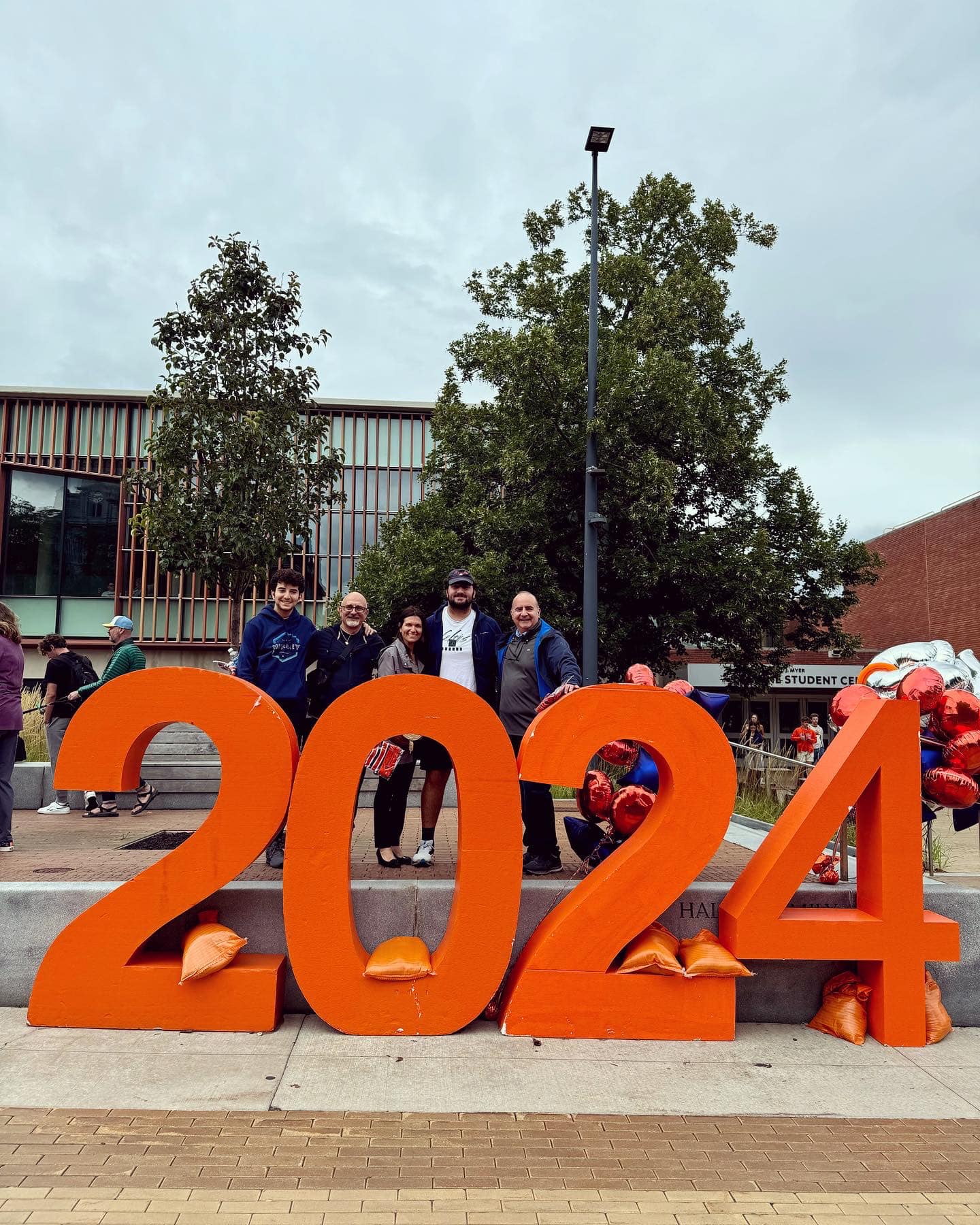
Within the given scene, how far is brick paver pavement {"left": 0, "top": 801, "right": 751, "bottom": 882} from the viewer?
530 cm

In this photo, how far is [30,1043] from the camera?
3938 mm

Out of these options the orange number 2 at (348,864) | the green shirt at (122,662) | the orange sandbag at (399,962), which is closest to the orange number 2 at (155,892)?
the orange number 2 at (348,864)

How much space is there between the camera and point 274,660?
5.31 metres

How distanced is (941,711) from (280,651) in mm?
3709

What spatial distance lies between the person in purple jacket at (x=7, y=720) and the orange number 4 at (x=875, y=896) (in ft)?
16.0

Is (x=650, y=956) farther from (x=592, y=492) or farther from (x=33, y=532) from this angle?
(x=33, y=532)

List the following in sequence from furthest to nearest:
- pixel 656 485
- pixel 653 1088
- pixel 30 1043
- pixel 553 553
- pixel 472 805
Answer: pixel 553 553 < pixel 656 485 < pixel 472 805 < pixel 30 1043 < pixel 653 1088

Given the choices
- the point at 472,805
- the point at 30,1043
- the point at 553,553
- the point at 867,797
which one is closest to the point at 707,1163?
the point at 472,805

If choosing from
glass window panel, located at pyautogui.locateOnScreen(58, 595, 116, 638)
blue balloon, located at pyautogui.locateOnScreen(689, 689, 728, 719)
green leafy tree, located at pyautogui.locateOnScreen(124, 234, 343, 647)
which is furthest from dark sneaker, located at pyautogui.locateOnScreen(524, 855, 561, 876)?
glass window panel, located at pyautogui.locateOnScreen(58, 595, 116, 638)

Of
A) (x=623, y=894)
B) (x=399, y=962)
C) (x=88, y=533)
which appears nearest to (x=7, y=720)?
(x=399, y=962)

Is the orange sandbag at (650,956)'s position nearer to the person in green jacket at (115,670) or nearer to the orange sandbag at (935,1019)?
the orange sandbag at (935,1019)

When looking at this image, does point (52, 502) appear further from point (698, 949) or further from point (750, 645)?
point (698, 949)

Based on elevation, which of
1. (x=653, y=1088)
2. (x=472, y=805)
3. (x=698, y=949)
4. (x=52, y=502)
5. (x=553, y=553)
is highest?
(x=52, y=502)

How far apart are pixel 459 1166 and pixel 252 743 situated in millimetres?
2116
